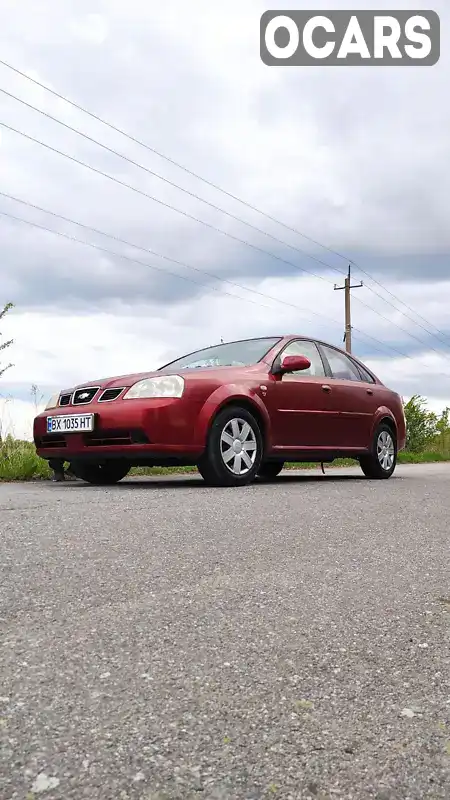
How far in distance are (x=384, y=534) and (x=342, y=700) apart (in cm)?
276

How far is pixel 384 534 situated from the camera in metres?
4.80

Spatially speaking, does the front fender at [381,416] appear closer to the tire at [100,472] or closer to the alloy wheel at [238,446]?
the alloy wheel at [238,446]

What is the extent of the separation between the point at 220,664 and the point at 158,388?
482 cm

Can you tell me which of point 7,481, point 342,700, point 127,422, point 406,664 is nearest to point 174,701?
point 342,700

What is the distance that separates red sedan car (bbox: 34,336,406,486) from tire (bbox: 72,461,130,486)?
0.01 metres

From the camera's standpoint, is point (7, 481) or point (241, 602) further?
point (7, 481)

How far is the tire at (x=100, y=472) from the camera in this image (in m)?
8.18

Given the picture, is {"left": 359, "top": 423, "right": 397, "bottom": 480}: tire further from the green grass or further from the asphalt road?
the asphalt road

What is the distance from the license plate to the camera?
23.4 ft

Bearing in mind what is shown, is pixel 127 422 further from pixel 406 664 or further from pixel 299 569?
pixel 406 664

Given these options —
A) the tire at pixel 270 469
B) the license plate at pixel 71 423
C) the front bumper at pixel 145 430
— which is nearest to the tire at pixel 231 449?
the front bumper at pixel 145 430

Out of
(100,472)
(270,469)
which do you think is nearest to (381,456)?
(270,469)

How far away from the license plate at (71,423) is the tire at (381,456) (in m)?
3.64

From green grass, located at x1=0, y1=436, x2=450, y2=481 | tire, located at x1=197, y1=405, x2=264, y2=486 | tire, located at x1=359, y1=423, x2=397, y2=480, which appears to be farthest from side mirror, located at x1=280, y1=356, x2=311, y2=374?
green grass, located at x1=0, y1=436, x2=450, y2=481
